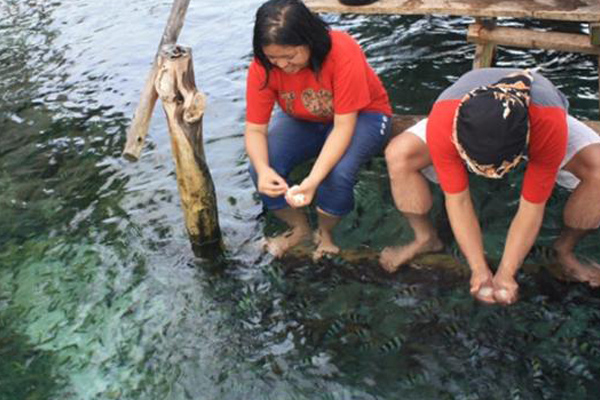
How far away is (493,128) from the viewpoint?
2793mm

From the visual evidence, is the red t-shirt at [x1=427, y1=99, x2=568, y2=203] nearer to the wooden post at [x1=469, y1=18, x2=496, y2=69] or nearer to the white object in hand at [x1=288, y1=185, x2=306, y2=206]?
the white object in hand at [x1=288, y1=185, x2=306, y2=206]

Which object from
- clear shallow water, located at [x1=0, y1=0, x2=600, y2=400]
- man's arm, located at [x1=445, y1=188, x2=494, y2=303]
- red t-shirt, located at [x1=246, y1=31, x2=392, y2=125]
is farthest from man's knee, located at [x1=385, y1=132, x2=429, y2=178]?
clear shallow water, located at [x1=0, y1=0, x2=600, y2=400]

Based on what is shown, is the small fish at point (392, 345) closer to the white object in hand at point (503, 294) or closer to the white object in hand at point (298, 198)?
the white object in hand at point (503, 294)

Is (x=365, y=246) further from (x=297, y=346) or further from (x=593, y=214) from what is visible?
(x=593, y=214)

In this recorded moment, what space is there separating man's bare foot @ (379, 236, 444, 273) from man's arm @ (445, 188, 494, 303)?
50 cm

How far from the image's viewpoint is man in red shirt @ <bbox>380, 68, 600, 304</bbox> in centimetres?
286

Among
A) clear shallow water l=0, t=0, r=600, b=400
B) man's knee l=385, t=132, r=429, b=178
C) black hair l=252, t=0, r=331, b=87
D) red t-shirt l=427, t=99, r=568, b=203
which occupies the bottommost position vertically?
clear shallow water l=0, t=0, r=600, b=400

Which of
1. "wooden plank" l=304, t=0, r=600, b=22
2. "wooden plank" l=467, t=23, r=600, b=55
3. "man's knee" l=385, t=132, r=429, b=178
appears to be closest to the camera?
"man's knee" l=385, t=132, r=429, b=178

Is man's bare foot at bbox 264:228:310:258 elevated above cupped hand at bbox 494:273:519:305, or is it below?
below

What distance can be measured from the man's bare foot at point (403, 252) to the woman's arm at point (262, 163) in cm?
73

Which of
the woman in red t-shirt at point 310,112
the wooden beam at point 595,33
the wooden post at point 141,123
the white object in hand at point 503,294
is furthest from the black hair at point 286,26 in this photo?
the wooden beam at point 595,33

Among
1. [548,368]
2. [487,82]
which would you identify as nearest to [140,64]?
[487,82]

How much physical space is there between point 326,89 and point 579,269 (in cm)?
166

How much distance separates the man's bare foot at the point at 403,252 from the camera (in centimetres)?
404
